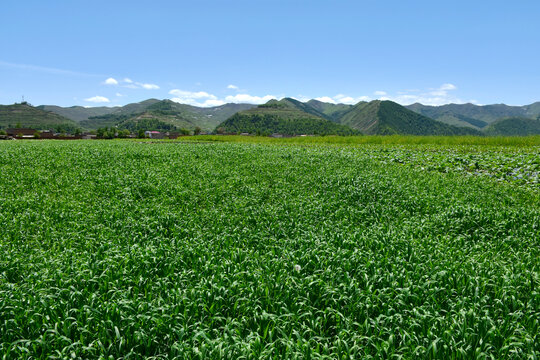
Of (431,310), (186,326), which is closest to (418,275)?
(431,310)

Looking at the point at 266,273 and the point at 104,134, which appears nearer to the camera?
the point at 266,273

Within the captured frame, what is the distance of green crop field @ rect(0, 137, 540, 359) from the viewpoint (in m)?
4.36

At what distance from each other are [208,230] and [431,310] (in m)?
6.58

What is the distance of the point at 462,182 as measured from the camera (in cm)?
1738

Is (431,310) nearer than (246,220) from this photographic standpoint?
Yes

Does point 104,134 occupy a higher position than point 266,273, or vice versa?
point 104,134

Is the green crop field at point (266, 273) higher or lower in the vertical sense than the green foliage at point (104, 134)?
lower

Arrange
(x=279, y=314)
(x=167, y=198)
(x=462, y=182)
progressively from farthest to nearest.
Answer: (x=462, y=182)
(x=167, y=198)
(x=279, y=314)

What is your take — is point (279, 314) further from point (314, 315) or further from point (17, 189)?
point (17, 189)

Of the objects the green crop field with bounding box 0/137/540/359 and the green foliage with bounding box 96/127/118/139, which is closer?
the green crop field with bounding box 0/137/540/359

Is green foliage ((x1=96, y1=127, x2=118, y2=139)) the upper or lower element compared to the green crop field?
upper

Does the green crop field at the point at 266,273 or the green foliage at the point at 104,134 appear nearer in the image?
the green crop field at the point at 266,273

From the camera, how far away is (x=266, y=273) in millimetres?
6301

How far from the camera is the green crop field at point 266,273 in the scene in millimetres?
4359
